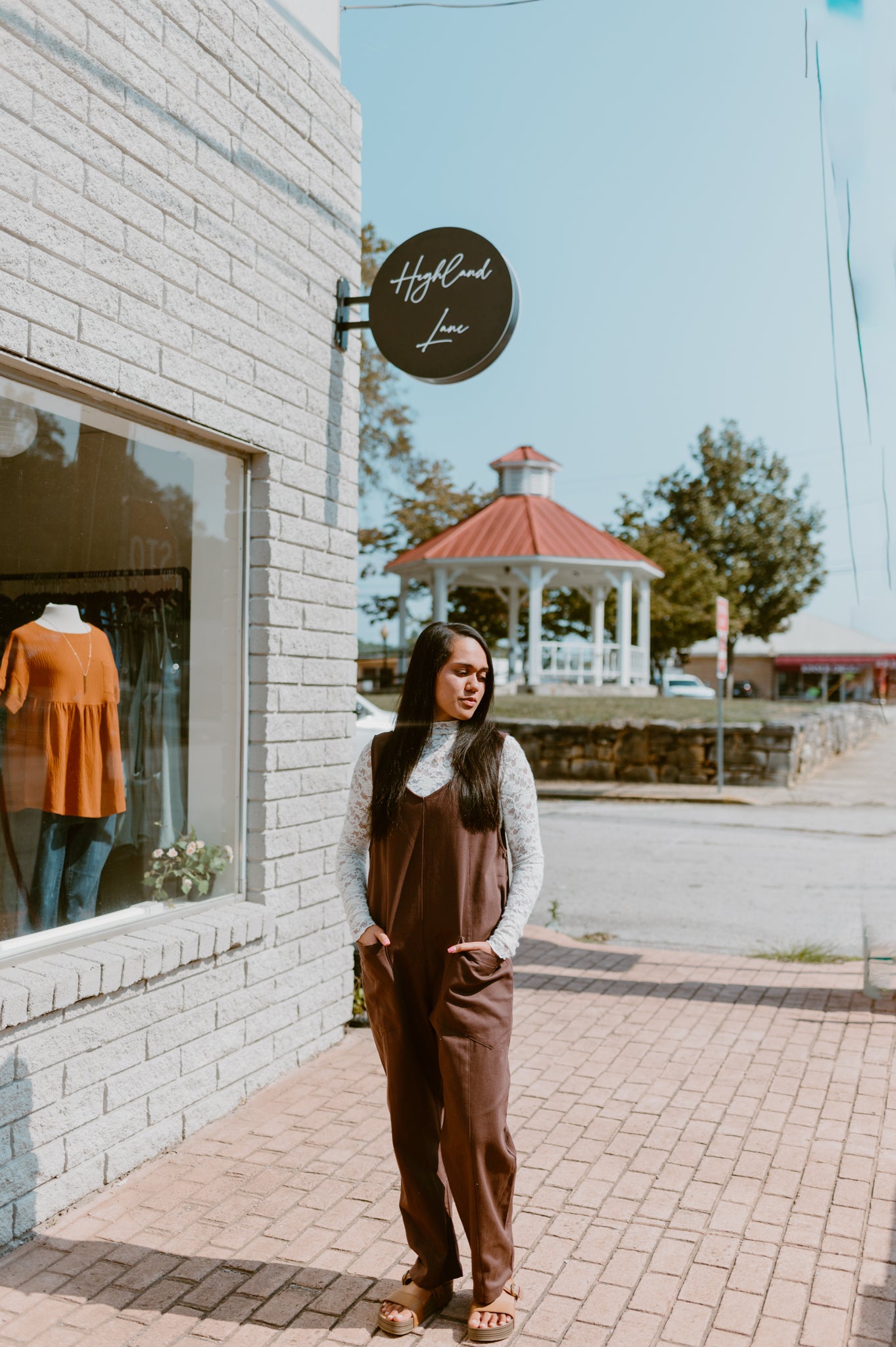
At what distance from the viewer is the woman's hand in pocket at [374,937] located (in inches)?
114

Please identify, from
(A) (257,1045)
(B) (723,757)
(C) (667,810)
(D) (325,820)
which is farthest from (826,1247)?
(B) (723,757)

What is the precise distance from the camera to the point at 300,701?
16.5ft

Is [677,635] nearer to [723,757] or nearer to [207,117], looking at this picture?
[723,757]

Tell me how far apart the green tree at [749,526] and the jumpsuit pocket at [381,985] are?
46.4 meters

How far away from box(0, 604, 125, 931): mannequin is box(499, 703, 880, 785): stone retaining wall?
562 inches

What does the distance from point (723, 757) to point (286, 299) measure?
46.1ft

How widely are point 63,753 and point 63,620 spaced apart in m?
0.46

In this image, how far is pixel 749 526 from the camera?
1957 inches

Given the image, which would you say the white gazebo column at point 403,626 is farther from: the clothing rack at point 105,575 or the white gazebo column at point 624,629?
the clothing rack at point 105,575

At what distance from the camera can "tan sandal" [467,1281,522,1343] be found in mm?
2898

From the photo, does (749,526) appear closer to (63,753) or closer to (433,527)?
(433,527)

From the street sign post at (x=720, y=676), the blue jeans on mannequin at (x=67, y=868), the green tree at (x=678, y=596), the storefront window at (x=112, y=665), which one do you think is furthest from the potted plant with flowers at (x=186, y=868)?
the green tree at (x=678, y=596)

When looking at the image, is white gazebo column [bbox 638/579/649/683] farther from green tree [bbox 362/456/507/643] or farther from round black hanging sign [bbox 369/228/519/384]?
round black hanging sign [bbox 369/228/519/384]

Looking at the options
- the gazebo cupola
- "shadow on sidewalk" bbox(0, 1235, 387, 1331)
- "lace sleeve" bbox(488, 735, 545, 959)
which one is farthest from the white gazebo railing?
"lace sleeve" bbox(488, 735, 545, 959)
